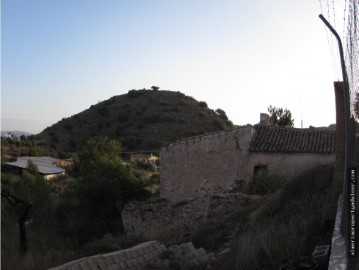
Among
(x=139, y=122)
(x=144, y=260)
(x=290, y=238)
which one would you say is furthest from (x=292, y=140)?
(x=139, y=122)

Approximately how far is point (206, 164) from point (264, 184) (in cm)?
392

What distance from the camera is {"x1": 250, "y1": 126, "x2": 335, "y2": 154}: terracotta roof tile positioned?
24.5 meters

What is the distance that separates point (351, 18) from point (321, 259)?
275 centimetres

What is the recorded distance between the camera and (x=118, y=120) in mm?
72812

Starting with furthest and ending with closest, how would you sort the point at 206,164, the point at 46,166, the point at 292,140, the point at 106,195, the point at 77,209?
the point at 46,166, the point at 77,209, the point at 106,195, the point at 292,140, the point at 206,164

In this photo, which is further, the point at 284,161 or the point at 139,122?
the point at 139,122

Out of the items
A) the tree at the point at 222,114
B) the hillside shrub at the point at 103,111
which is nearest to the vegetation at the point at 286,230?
the tree at the point at 222,114

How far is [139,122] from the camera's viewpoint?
69750 mm

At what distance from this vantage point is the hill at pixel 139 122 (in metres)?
64.8

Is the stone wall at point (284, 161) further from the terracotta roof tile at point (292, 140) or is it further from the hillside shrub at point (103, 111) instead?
the hillside shrub at point (103, 111)

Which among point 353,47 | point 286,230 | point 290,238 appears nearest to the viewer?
point 353,47

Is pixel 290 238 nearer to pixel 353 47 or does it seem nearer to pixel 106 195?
pixel 353 47

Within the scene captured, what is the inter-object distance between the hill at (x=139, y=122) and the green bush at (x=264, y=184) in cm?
3870

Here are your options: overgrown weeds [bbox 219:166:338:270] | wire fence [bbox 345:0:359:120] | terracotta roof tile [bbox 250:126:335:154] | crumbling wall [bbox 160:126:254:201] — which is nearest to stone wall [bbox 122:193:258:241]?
crumbling wall [bbox 160:126:254:201]
